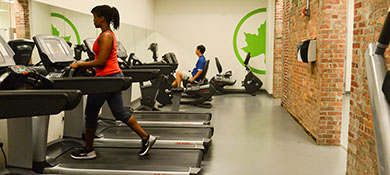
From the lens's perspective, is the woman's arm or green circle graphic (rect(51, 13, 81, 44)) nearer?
the woman's arm

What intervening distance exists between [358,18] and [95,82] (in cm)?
239

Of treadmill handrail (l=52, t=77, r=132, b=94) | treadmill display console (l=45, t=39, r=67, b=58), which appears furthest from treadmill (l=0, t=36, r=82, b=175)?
treadmill display console (l=45, t=39, r=67, b=58)

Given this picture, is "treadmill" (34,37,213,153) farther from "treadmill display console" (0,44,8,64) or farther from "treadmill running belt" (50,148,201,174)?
"treadmill display console" (0,44,8,64)

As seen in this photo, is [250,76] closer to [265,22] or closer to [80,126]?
[265,22]

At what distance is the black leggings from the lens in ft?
11.6

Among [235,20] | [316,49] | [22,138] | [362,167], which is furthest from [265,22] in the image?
[22,138]

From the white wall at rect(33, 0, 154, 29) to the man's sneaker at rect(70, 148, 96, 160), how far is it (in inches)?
78.6

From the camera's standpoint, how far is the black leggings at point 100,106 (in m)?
3.53

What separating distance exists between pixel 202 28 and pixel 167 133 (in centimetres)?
646

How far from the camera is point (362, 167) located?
311 centimetres

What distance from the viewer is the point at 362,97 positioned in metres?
3.09

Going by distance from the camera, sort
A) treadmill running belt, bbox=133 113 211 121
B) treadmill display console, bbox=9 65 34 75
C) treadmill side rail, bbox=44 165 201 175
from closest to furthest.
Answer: treadmill display console, bbox=9 65 34 75, treadmill side rail, bbox=44 165 201 175, treadmill running belt, bbox=133 113 211 121

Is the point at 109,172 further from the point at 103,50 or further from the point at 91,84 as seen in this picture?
the point at 103,50

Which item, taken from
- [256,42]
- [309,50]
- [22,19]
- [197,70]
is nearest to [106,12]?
[22,19]
